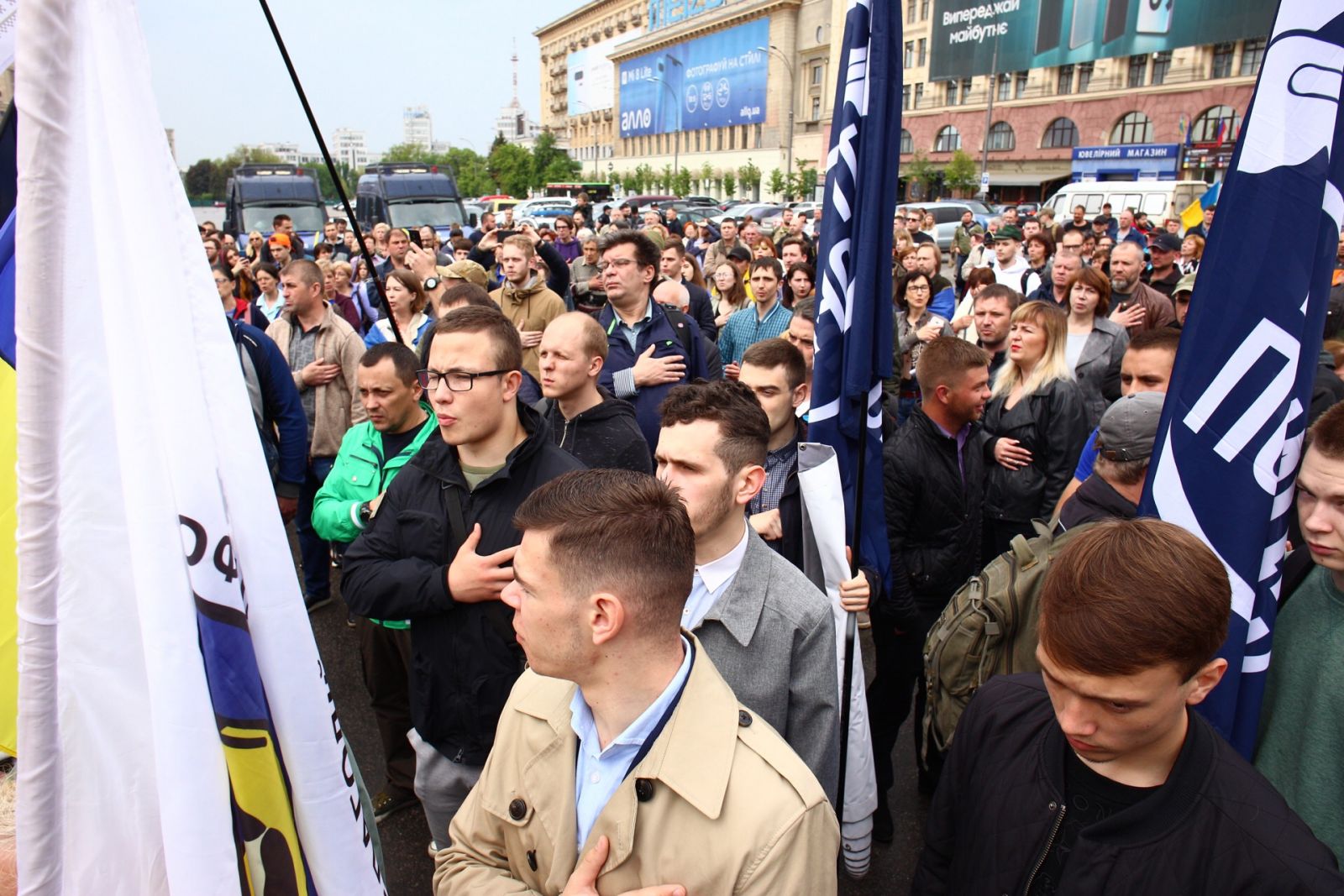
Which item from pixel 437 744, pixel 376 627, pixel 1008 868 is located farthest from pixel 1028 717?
pixel 376 627

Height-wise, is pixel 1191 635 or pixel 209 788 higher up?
pixel 1191 635

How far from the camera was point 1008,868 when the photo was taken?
1.60m

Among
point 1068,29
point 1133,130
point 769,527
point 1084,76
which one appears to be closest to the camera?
point 769,527

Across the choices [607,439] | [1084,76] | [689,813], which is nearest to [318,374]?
[607,439]

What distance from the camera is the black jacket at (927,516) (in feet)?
10.6

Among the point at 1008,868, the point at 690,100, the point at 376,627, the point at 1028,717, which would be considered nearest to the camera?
the point at 1008,868

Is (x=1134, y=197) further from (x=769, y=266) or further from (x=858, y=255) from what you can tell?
(x=858, y=255)

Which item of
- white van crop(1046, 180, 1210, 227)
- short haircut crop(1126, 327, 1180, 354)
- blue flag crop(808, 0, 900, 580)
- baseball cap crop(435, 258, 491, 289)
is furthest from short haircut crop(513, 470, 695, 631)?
white van crop(1046, 180, 1210, 227)

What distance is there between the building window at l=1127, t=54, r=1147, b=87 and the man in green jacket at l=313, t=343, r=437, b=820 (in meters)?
49.3

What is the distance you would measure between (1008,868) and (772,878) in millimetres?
464

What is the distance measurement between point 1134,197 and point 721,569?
24946 millimetres

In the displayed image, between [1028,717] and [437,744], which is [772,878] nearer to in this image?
[1028,717]

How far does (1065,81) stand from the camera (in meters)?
47.1

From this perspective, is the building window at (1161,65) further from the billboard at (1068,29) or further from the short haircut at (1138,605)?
the short haircut at (1138,605)
